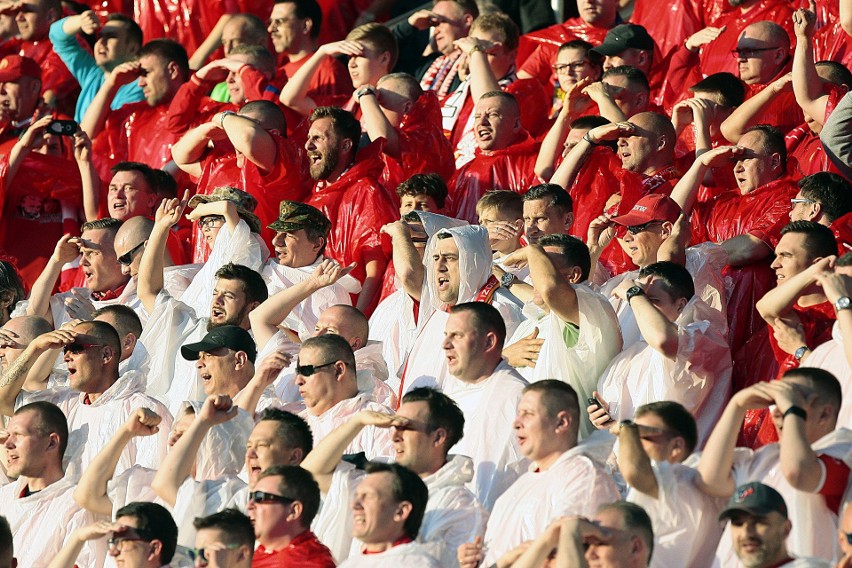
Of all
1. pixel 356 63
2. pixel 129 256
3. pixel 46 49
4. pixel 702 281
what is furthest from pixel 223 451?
pixel 46 49

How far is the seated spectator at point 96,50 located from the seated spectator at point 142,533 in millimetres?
5736

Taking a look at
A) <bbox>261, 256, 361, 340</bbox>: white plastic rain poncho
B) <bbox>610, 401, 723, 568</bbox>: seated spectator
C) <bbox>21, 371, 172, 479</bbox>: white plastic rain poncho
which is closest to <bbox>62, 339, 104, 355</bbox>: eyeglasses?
<bbox>21, 371, 172, 479</bbox>: white plastic rain poncho

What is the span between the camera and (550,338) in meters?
8.66

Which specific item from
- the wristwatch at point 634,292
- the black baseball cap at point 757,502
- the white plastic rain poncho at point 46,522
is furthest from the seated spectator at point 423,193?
the black baseball cap at point 757,502

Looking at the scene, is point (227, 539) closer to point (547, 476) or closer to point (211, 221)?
point (547, 476)

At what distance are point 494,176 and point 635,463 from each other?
12.6 ft

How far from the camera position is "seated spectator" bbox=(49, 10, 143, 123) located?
13.4 m

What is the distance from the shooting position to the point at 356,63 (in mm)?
11945

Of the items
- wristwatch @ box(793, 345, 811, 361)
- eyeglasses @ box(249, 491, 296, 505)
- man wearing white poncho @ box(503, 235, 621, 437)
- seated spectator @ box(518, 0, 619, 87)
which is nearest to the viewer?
eyeglasses @ box(249, 491, 296, 505)

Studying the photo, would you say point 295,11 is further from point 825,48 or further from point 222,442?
point 222,442

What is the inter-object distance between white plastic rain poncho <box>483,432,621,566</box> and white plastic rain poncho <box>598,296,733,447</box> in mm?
731

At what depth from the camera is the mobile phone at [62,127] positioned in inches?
476

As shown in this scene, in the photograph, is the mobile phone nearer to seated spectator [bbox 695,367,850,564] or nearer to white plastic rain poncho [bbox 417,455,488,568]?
white plastic rain poncho [bbox 417,455,488,568]

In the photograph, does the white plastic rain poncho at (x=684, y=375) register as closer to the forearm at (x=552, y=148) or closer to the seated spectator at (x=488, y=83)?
the forearm at (x=552, y=148)
